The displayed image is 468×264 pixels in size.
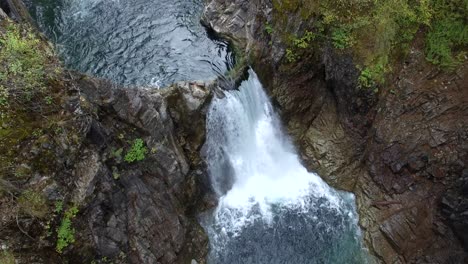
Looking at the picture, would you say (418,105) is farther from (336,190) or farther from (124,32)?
(124,32)

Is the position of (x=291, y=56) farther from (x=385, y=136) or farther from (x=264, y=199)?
(x=264, y=199)

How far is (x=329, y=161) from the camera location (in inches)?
467

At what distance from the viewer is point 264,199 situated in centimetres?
1152

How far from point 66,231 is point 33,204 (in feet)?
2.73

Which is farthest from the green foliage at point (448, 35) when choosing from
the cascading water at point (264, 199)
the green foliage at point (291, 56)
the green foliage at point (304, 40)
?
the cascading water at point (264, 199)

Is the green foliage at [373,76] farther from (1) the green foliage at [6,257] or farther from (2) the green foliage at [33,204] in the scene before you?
(1) the green foliage at [6,257]

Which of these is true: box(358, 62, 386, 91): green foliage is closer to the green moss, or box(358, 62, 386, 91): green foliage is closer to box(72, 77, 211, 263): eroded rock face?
the green moss

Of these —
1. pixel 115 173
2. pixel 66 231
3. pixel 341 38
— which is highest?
pixel 341 38

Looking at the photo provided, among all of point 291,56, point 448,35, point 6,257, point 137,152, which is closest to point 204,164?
point 137,152

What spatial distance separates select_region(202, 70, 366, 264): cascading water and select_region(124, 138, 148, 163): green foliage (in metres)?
2.43

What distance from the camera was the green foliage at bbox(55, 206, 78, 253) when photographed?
22.7 feet

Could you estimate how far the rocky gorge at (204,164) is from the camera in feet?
23.2

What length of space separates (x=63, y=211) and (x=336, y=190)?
317 inches

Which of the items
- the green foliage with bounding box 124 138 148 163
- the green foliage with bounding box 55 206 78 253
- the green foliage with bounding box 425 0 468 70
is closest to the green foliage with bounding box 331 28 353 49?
the green foliage with bounding box 425 0 468 70
